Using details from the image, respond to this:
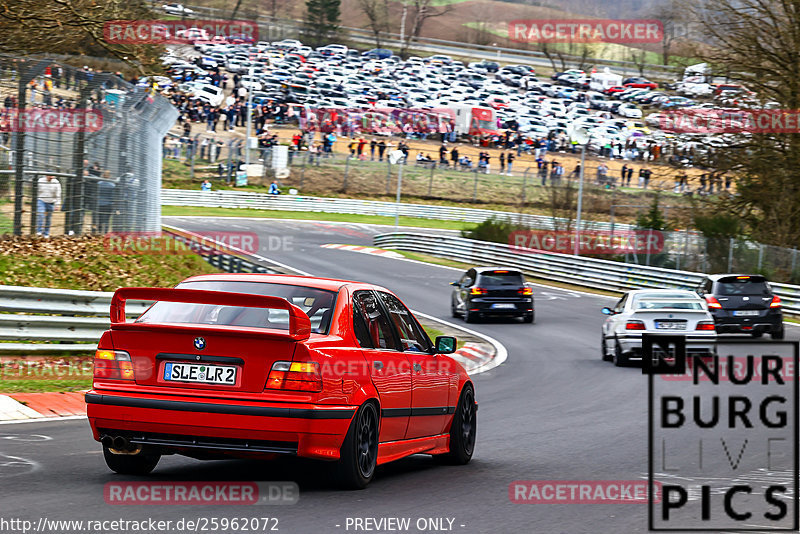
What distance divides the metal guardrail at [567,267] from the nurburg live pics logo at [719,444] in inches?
614

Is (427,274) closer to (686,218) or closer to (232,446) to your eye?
(686,218)

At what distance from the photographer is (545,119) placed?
85.5 meters

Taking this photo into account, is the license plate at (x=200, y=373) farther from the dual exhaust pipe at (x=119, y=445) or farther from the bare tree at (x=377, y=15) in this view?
the bare tree at (x=377, y=15)

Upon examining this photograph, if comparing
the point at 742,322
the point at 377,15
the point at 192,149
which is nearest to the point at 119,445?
the point at 742,322

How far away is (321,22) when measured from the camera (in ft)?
390

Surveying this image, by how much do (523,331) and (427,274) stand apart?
46.0ft

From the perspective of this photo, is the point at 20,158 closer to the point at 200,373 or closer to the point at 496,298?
the point at 200,373

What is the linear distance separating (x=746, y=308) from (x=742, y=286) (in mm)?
615

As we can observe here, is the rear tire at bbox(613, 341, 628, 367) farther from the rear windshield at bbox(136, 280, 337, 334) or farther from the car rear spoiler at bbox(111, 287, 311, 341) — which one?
the car rear spoiler at bbox(111, 287, 311, 341)

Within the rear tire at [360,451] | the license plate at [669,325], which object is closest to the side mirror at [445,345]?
the rear tire at [360,451]

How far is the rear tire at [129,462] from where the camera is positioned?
7566mm

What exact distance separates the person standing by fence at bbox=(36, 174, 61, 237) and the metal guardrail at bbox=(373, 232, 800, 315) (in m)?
23.6

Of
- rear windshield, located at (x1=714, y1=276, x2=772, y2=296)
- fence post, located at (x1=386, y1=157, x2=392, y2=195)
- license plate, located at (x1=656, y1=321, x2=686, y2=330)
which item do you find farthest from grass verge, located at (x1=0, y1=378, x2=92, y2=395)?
fence post, located at (x1=386, y1=157, x2=392, y2=195)

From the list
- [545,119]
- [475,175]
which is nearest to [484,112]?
[545,119]
